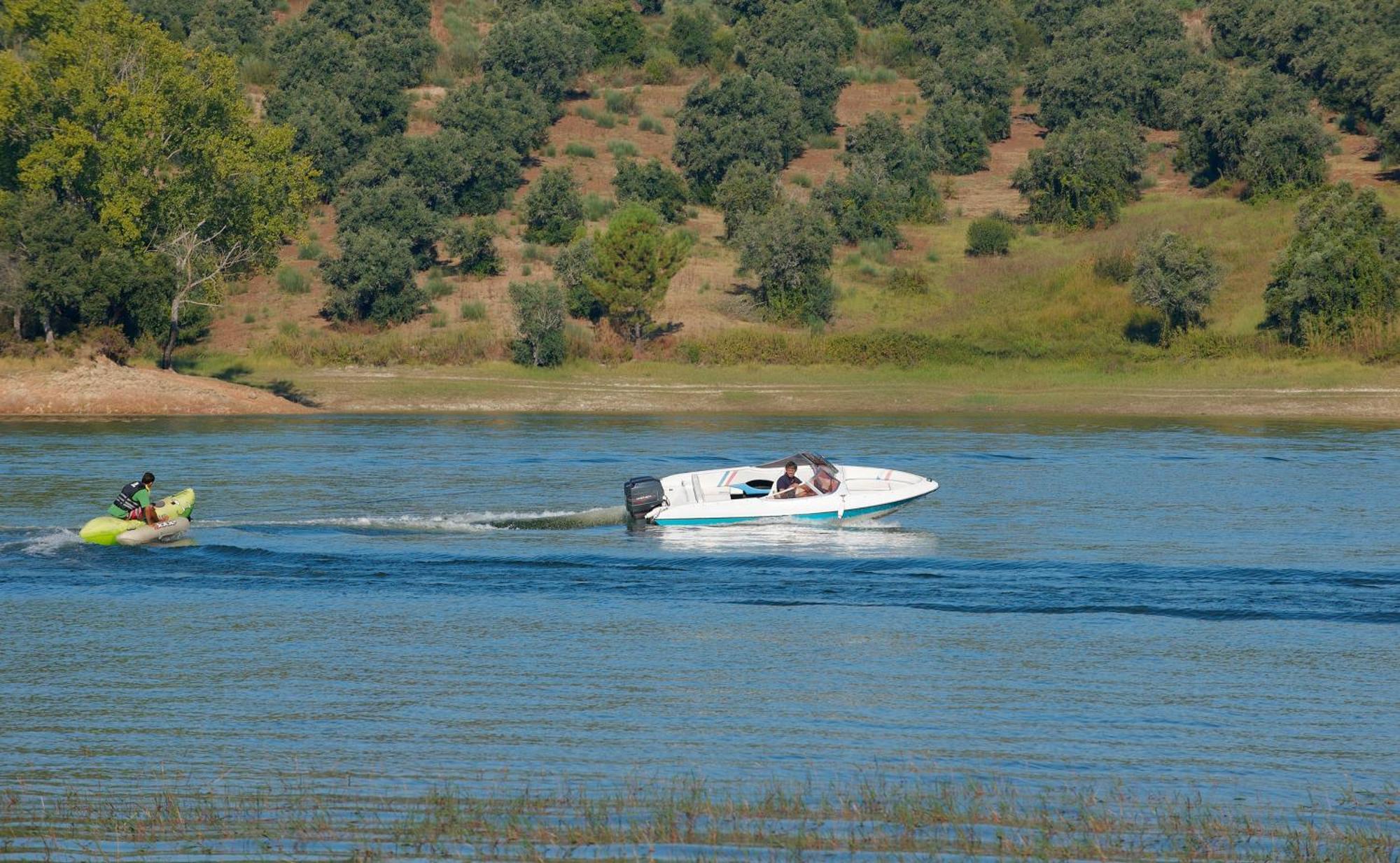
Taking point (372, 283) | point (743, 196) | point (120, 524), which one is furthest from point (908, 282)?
point (120, 524)

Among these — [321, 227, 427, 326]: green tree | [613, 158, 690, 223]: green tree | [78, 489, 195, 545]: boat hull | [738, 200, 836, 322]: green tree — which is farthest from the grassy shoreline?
[78, 489, 195, 545]: boat hull

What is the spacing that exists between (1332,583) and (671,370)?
40951 millimetres

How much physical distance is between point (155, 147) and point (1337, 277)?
47519mm

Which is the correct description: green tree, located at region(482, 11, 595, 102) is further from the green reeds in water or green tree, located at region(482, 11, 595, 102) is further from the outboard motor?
the green reeds in water

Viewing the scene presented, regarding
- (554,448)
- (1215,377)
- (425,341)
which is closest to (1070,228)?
(1215,377)

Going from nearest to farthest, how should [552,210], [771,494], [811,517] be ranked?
[771,494], [811,517], [552,210]

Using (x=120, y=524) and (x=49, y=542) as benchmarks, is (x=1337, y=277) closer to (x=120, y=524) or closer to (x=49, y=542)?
(x=120, y=524)

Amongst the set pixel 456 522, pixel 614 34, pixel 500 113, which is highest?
pixel 614 34

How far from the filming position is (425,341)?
6644 cm

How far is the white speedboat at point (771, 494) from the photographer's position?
30859 millimetres

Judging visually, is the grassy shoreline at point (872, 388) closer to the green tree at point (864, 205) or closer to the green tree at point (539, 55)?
the green tree at point (864, 205)

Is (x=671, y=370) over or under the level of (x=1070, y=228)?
under

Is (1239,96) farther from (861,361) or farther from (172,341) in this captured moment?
(172,341)

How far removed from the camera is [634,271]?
2621 inches
